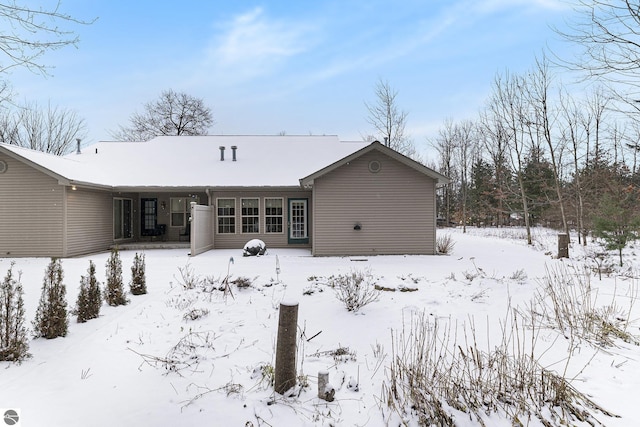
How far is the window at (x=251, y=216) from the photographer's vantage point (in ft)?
48.1

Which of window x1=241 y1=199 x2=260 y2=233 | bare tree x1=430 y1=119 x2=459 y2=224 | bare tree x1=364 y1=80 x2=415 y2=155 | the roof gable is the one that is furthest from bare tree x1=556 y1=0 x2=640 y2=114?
bare tree x1=430 y1=119 x2=459 y2=224

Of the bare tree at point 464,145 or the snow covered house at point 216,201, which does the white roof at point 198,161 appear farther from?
the bare tree at point 464,145

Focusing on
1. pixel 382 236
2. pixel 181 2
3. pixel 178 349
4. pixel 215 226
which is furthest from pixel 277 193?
pixel 178 349

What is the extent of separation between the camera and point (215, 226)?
14508 millimetres

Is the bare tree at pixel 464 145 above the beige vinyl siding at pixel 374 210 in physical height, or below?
above

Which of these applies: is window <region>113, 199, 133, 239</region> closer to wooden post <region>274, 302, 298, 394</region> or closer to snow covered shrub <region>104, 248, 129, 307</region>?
snow covered shrub <region>104, 248, 129, 307</region>

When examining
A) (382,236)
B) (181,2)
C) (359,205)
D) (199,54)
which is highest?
(199,54)

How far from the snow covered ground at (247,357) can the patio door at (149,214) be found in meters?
9.38

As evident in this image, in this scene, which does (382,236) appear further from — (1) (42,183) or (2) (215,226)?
(1) (42,183)

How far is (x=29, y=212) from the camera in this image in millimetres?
11648

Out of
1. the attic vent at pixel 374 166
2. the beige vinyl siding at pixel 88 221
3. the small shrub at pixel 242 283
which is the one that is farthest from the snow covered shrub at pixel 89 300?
the attic vent at pixel 374 166

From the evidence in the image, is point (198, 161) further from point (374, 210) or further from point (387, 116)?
point (387, 116)

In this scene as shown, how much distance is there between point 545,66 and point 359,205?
1228 cm

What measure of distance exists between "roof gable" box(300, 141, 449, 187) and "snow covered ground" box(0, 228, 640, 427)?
5294 mm
